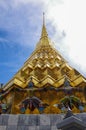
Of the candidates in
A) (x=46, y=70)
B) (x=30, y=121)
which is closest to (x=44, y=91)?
(x=46, y=70)

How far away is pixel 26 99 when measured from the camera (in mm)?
17219

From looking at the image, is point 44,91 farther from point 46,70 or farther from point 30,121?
point 30,121

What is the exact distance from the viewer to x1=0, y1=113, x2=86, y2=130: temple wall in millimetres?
10852

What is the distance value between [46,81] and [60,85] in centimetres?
89

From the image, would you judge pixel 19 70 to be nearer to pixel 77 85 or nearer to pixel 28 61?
pixel 28 61

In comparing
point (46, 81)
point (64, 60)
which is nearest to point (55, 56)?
point (64, 60)

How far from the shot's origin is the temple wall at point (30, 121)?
10852mm

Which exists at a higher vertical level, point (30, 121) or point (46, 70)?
point (46, 70)

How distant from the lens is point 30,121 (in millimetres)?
11031

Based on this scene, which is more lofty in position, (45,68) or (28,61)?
(28,61)

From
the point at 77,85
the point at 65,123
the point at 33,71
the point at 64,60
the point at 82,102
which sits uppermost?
the point at 64,60

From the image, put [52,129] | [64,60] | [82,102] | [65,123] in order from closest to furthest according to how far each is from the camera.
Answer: [65,123] < [52,129] < [82,102] < [64,60]

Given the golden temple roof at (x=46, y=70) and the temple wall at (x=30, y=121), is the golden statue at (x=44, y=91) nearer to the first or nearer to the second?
the golden temple roof at (x=46, y=70)

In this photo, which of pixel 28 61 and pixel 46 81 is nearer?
pixel 46 81
